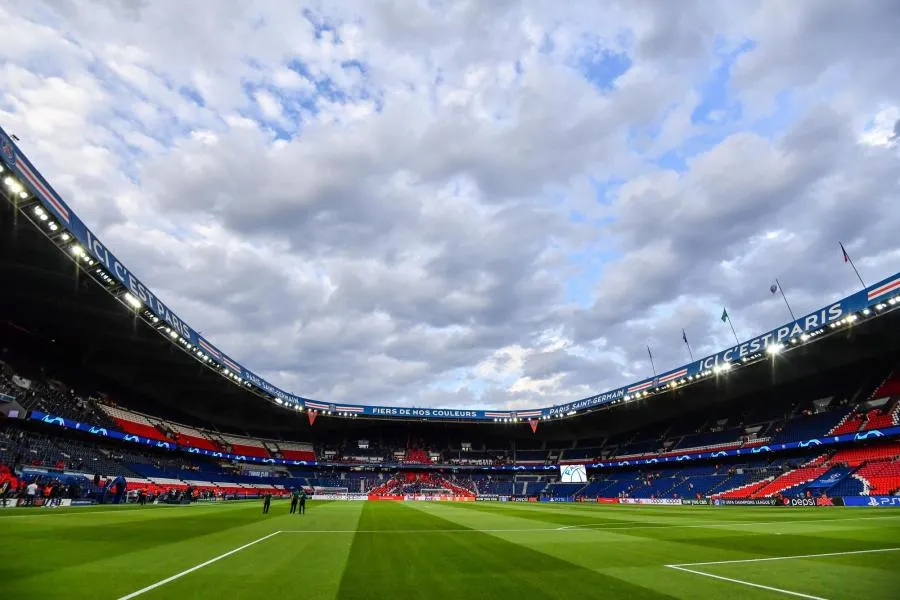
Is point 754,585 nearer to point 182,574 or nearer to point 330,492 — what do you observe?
point 182,574

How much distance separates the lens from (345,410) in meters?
74.4

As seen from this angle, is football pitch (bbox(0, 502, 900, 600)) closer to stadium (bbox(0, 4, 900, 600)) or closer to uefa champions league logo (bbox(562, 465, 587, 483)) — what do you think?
stadium (bbox(0, 4, 900, 600))

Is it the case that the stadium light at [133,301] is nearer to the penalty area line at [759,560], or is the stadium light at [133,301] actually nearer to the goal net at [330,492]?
the penalty area line at [759,560]

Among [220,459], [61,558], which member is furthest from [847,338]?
[220,459]

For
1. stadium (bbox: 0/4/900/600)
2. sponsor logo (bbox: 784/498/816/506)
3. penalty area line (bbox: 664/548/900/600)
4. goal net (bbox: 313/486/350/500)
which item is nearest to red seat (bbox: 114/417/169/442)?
stadium (bbox: 0/4/900/600)

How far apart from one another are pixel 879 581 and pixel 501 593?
21.3 feet

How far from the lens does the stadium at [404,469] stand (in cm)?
864

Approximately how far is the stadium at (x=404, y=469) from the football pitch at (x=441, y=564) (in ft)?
0.32

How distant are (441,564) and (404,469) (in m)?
76.9

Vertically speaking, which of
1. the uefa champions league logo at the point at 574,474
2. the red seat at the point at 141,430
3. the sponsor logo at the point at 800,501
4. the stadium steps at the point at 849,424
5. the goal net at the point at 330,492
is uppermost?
the stadium steps at the point at 849,424

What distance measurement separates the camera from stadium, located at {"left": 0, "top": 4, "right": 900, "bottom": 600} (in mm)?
8641

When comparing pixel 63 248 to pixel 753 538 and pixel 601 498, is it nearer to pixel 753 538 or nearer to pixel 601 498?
pixel 753 538

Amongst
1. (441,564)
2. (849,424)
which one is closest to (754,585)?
(441,564)

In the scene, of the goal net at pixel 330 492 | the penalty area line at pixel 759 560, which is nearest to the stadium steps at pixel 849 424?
the penalty area line at pixel 759 560
